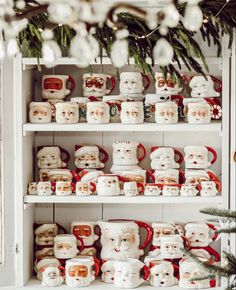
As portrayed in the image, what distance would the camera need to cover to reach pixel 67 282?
3096mm

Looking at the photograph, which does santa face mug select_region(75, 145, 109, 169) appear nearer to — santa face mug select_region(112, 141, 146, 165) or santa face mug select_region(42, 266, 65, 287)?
santa face mug select_region(112, 141, 146, 165)

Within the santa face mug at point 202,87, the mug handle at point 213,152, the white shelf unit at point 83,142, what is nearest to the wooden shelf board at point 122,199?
the white shelf unit at point 83,142

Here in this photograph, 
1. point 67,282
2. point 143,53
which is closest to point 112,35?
point 143,53

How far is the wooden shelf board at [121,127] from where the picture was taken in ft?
10.0

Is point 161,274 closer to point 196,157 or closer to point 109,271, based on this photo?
point 109,271

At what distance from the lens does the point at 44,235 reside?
3266mm

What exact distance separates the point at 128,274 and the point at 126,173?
0.46m

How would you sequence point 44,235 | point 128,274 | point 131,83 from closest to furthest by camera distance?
point 128,274, point 131,83, point 44,235

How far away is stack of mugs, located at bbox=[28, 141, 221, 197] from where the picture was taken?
3.11m

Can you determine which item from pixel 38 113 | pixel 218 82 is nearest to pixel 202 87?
pixel 218 82

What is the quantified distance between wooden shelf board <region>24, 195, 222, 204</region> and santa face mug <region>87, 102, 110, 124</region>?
336 mm

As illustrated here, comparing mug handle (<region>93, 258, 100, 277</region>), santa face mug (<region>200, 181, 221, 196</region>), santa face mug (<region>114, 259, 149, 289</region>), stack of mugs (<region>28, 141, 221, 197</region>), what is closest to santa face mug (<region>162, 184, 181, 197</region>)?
stack of mugs (<region>28, 141, 221, 197</region>)

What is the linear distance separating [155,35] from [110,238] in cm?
99

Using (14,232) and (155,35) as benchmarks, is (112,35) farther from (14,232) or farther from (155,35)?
(14,232)
